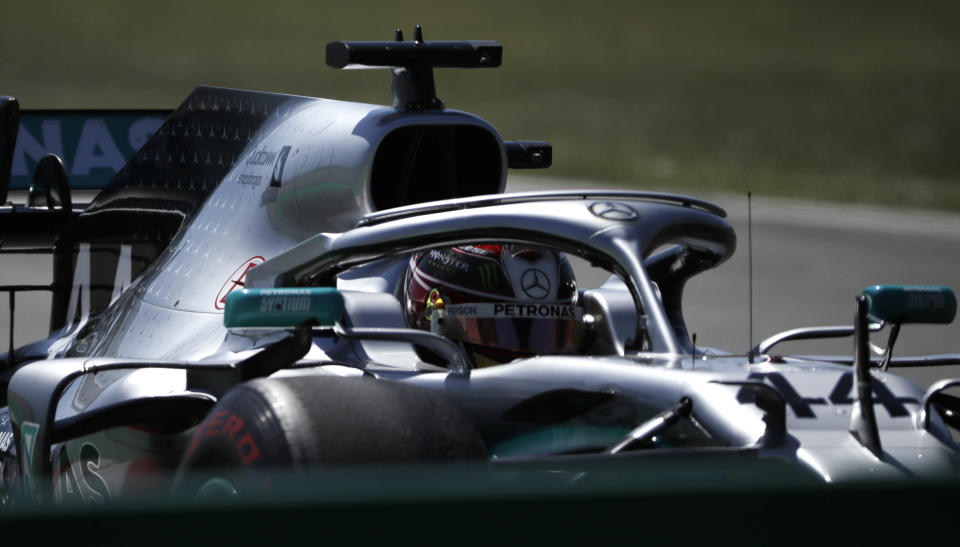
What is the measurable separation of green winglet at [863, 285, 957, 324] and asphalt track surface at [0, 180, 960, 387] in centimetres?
627

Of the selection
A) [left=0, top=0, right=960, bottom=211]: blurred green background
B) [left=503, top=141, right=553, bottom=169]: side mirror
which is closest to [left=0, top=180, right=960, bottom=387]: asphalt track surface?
[left=503, top=141, right=553, bottom=169]: side mirror

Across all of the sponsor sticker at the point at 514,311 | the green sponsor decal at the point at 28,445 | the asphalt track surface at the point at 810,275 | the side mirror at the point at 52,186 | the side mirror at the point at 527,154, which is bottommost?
the asphalt track surface at the point at 810,275

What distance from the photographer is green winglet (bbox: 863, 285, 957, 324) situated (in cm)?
313

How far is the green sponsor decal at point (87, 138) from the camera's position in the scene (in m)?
7.01

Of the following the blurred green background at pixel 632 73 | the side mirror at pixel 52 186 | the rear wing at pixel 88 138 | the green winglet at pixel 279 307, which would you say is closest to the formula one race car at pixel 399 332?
the green winglet at pixel 279 307

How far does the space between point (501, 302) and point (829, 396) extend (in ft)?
3.47

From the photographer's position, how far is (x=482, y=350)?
3543 mm

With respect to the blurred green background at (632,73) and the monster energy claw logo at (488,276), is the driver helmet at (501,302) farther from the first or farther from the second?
the blurred green background at (632,73)

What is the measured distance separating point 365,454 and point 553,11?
40.4 meters

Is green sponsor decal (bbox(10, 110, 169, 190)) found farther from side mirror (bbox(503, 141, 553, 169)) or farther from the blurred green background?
the blurred green background

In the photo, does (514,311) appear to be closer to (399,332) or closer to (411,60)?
(399,332)

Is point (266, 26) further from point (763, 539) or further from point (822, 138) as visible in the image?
point (763, 539)

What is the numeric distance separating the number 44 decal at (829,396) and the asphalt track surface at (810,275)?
22.0ft

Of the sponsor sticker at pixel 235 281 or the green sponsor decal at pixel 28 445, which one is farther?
the sponsor sticker at pixel 235 281
